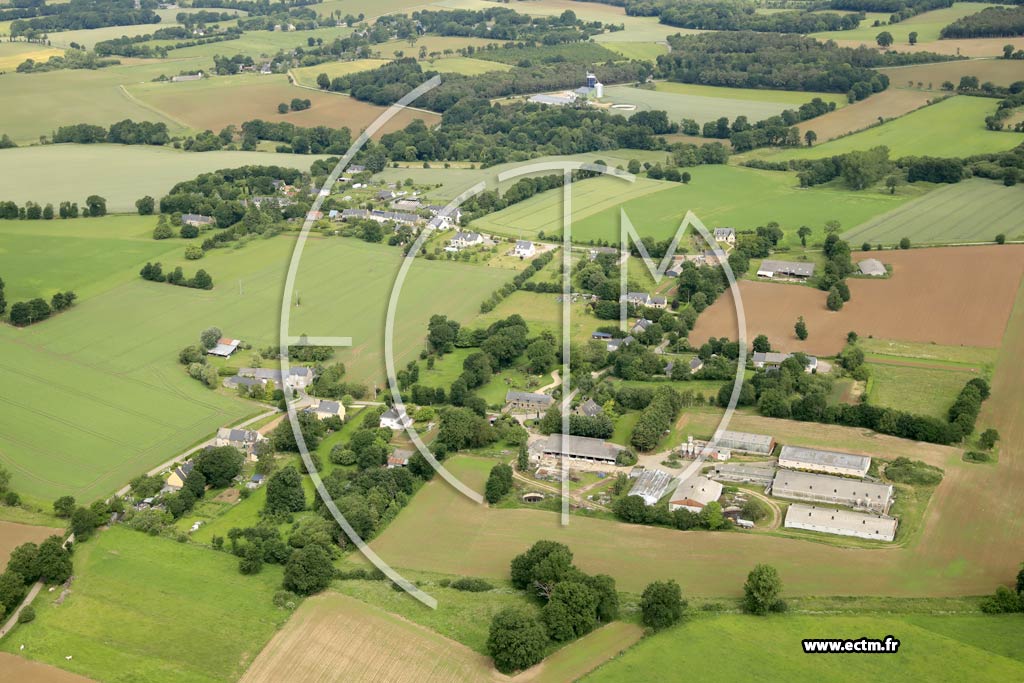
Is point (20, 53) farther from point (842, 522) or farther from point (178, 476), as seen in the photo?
point (842, 522)

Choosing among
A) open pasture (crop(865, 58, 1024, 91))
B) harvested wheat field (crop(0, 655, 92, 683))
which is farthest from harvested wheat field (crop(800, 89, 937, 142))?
harvested wheat field (crop(0, 655, 92, 683))

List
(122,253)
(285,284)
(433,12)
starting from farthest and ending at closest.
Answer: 1. (433,12)
2. (122,253)
3. (285,284)

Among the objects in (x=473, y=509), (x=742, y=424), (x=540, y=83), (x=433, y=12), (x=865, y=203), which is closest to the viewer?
(x=473, y=509)

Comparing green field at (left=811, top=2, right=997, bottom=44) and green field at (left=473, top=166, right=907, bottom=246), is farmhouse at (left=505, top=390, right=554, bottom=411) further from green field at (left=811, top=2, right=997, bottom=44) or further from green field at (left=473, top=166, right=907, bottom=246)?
green field at (left=811, top=2, right=997, bottom=44)

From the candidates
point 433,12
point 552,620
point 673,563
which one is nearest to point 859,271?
point 673,563

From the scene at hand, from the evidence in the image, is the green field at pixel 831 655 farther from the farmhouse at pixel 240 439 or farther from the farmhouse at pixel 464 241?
the farmhouse at pixel 464 241

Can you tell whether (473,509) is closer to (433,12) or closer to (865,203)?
(865,203)

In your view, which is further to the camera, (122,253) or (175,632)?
(122,253)
